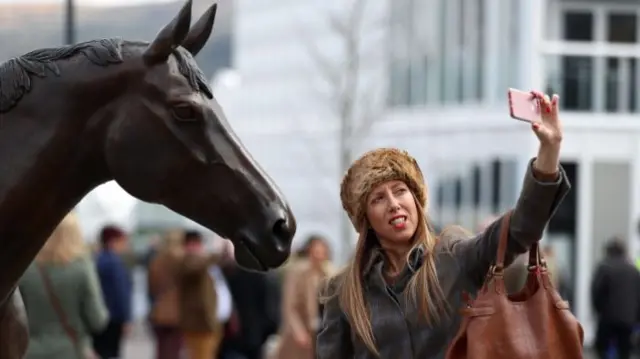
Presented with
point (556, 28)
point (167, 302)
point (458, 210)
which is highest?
point (556, 28)

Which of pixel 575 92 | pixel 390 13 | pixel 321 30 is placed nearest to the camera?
pixel 575 92

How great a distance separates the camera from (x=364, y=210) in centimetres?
427

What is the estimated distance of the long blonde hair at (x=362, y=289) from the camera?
406 cm

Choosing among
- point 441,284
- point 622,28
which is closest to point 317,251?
point 441,284

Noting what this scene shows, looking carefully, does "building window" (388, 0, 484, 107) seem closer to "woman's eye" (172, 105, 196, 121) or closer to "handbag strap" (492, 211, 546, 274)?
"handbag strap" (492, 211, 546, 274)

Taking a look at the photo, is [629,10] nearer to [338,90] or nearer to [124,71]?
[338,90]

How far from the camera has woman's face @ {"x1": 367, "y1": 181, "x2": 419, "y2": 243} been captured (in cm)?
418

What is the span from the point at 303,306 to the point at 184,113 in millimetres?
8073

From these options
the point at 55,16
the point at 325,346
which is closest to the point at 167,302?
the point at 55,16

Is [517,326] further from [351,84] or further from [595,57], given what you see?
[351,84]

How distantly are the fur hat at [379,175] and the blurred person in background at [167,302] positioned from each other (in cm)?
875

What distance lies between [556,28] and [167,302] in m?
13.9

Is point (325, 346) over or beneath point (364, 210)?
beneath

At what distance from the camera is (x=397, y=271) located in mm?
4238
